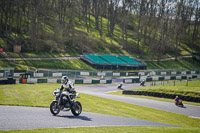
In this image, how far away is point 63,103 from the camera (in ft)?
47.7

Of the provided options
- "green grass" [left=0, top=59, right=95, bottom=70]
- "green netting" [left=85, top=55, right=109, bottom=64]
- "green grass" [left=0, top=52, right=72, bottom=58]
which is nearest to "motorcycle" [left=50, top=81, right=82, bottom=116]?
"green grass" [left=0, top=59, right=95, bottom=70]

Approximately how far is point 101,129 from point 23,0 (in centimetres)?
Result: 5600

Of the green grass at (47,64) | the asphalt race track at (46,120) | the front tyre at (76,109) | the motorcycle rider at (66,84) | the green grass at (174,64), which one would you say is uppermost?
the green grass at (174,64)

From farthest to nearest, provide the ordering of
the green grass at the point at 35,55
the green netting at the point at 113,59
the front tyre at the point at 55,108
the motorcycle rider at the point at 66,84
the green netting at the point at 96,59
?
the green netting at the point at 113,59 < the green netting at the point at 96,59 < the green grass at the point at 35,55 < the motorcycle rider at the point at 66,84 < the front tyre at the point at 55,108

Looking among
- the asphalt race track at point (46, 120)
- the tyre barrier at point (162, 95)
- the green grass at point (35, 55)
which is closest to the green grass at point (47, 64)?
the green grass at point (35, 55)

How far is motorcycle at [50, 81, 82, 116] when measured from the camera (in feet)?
46.9

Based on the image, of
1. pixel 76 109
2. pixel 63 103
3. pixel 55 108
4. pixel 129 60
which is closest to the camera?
pixel 55 108

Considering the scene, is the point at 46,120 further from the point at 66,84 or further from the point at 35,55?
the point at 35,55

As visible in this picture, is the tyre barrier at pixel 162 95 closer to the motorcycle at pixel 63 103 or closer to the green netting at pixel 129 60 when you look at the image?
the motorcycle at pixel 63 103

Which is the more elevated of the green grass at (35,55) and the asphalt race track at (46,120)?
the green grass at (35,55)

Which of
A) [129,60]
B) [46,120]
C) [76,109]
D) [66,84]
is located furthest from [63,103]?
[129,60]

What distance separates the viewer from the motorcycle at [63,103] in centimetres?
1429

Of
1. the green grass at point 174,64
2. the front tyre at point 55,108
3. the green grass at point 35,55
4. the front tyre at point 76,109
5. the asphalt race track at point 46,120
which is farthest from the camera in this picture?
the green grass at point 174,64

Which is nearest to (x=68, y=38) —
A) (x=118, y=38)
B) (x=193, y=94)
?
(x=118, y=38)
